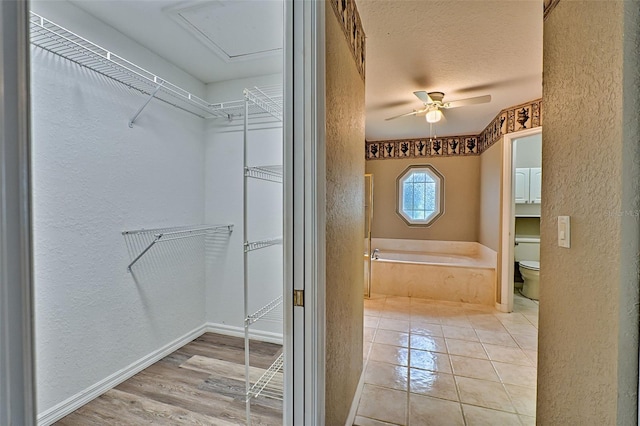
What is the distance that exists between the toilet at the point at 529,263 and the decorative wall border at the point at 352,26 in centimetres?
386

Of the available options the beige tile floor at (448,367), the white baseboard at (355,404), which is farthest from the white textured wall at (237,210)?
the beige tile floor at (448,367)

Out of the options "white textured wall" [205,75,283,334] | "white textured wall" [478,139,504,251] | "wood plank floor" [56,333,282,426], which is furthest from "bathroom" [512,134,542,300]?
"wood plank floor" [56,333,282,426]

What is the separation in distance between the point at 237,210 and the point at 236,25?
1576 millimetres

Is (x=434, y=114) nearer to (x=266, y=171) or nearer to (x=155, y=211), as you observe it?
(x=266, y=171)

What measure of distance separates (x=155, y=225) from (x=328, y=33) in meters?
2.07

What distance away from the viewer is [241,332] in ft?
9.72

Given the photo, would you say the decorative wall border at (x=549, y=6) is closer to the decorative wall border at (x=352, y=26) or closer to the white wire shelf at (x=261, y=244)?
the decorative wall border at (x=352, y=26)

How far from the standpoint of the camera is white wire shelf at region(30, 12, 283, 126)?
1.72m

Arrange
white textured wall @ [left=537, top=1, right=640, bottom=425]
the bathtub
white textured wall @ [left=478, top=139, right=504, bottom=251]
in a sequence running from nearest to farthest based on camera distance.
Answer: white textured wall @ [left=537, top=1, right=640, bottom=425] < white textured wall @ [left=478, top=139, right=504, bottom=251] < the bathtub

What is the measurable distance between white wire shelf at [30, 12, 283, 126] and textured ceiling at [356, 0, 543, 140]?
37.0 inches

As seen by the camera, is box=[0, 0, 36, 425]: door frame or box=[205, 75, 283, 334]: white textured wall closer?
box=[0, 0, 36, 425]: door frame

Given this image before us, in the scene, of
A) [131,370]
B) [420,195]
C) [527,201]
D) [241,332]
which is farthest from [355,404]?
[527,201]

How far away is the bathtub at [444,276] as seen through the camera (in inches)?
160

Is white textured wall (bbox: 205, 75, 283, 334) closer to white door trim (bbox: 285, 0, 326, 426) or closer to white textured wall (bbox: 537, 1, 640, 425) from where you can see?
white door trim (bbox: 285, 0, 326, 426)
